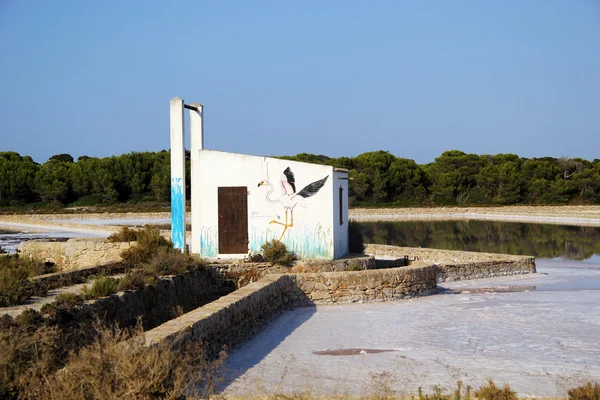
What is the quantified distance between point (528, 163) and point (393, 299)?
64.7 m

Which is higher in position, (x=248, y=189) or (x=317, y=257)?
(x=248, y=189)

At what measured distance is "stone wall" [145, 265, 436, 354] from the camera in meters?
8.94

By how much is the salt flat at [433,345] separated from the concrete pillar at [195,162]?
14.0 feet

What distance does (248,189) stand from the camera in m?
16.9

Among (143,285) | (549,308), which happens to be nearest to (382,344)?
(143,285)

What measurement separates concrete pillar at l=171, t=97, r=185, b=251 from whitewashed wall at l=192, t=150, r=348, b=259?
1.67 feet

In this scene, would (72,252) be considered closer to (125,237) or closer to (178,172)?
(125,237)

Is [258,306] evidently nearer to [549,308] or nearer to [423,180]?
[549,308]

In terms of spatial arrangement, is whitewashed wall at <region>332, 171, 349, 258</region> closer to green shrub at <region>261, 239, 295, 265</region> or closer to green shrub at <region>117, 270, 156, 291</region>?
green shrub at <region>261, 239, 295, 265</region>

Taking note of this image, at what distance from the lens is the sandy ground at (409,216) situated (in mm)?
50153

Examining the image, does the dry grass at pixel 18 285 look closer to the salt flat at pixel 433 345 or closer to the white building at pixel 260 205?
the salt flat at pixel 433 345

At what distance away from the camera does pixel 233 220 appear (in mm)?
17062

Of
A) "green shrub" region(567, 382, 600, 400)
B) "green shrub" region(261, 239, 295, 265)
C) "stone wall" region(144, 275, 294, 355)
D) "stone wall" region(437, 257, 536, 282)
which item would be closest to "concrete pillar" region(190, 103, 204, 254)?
"green shrub" region(261, 239, 295, 265)

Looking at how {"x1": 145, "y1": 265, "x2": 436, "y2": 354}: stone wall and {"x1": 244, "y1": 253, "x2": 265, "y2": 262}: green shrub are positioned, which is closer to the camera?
{"x1": 145, "y1": 265, "x2": 436, "y2": 354}: stone wall
